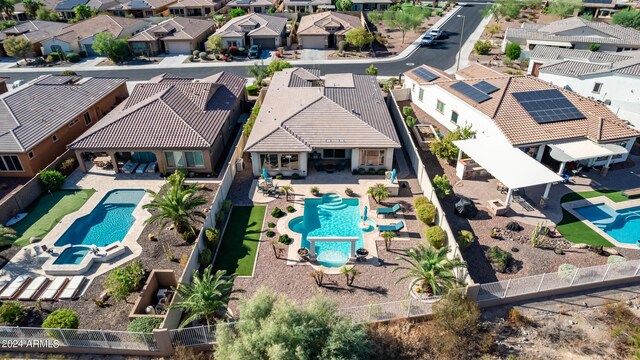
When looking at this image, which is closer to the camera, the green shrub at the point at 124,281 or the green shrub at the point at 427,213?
the green shrub at the point at 124,281

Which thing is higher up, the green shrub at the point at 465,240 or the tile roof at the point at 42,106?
the tile roof at the point at 42,106

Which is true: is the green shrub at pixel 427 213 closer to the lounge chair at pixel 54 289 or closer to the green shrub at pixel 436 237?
the green shrub at pixel 436 237

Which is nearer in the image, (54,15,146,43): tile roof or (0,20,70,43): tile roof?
(0,20,70,43): tile roof

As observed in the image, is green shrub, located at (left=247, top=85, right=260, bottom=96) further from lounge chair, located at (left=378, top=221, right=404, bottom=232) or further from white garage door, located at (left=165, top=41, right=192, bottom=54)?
lounge chair, located at (left=378, top=221, right=404, bottom=232)

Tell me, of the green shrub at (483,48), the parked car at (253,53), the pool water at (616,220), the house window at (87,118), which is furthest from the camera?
the parked car at (253,53)

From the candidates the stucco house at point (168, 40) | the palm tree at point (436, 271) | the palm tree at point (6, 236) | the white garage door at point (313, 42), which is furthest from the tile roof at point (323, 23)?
the palm tree at point (436, 271)

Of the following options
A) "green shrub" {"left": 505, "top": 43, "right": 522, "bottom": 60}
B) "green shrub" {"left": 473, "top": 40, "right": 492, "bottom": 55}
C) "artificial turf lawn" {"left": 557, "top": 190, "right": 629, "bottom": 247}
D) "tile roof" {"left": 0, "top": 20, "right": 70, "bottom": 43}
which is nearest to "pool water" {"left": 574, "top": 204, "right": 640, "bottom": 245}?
"artificial turf lawn" {"left": 557, "top": 190, "right": 629, "bottom": 247}

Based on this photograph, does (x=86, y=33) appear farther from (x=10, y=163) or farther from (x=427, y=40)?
(x=427, y=40)

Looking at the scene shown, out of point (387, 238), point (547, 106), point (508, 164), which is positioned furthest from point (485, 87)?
point (387, 238)
